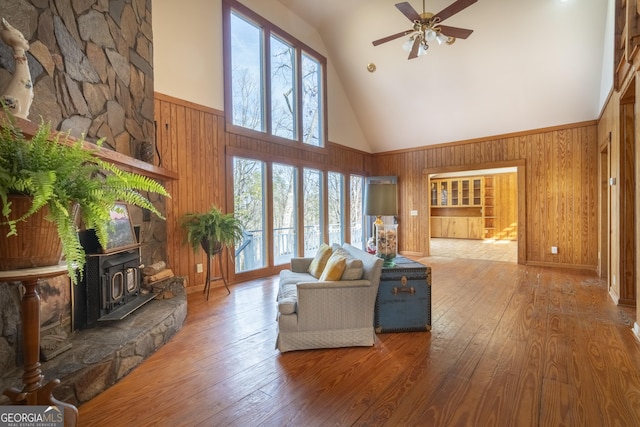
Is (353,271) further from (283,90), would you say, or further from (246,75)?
(283,90)

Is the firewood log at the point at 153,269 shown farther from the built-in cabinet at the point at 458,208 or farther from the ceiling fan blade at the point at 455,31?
the built-in cabinet at the point at 458,208

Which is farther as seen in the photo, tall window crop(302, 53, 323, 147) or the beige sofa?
tall window crop(302, 53, 323, 147)

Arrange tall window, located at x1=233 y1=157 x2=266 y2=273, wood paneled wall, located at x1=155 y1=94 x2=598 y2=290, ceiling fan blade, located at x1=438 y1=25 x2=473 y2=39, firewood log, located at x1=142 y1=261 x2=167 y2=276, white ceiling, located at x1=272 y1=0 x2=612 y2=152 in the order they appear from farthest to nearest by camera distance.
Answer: tall window, located at x1=233 y1=157 x2=266 y2=273 < white ceiling, located at x1=272 y1=0 x2=612 y2=152 < wood paneled wall, located at x1=155 y1=94 x2=598 y2=290 < ceiling fan blade, located at x1=438 y1=25 x2=473 y2=39 < firewood log, located at x1=142 y1=261 x2=167 y2=276

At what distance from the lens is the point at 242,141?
5.14 m

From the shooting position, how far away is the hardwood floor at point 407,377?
177 cm

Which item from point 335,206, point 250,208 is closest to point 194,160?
point 250,208

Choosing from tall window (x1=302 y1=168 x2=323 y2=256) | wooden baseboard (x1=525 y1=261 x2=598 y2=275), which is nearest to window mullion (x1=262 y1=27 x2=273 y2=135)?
tall window (x1=302 y1=168 x2=323 y2=256)

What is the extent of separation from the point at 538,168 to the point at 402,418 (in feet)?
21.1

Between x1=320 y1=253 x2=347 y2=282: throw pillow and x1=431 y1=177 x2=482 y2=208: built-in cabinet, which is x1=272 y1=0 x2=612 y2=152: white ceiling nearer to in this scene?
x1=431 y1=177 x2=482 y2=208: built-in cabinet

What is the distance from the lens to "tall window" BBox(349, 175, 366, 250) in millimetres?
7703

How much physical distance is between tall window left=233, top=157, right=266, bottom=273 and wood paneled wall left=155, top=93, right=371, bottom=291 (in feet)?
0.55

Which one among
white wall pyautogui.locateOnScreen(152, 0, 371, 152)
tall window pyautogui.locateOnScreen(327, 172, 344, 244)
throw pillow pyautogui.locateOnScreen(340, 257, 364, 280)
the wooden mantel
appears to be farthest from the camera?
tall window pyautogui.locateOnScreen(327, 172, 344, 244)

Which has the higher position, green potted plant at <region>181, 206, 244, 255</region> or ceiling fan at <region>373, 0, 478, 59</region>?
ceiling fan at <region>373, 0, 478, 59</region>

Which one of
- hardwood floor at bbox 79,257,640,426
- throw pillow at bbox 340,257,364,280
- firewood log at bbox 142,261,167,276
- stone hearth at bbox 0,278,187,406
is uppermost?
throw pillow at bbox 340,257,364,280
